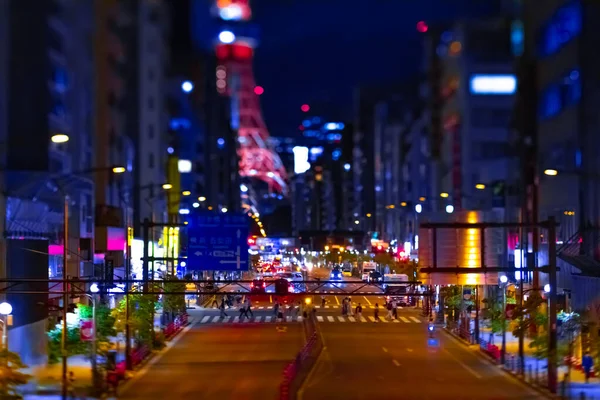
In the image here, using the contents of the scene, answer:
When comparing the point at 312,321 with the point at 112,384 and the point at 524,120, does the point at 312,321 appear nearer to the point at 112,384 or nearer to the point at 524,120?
the point at 524,120

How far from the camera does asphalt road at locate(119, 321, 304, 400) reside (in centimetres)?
3716

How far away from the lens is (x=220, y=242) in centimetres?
4081

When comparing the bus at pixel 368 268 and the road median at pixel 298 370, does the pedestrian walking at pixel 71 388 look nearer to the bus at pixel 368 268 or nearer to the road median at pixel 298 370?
the road median at pixel 298 370

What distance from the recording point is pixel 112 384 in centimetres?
3694

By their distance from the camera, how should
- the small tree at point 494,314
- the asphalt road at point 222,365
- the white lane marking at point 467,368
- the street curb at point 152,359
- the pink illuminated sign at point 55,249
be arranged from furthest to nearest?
the small tree at point 494,314 < the pink illuminated sign at point 55,249 < the white lane marking at point 467,368 < the street curb at point 152,359 < the asphalt road at point 222,365

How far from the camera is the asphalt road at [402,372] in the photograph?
36500 millimetres

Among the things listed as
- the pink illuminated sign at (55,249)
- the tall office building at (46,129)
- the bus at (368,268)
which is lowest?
the bus at (368,268)

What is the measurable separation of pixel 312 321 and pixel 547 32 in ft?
84.1

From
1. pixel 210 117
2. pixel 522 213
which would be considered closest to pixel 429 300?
pixel 522 213

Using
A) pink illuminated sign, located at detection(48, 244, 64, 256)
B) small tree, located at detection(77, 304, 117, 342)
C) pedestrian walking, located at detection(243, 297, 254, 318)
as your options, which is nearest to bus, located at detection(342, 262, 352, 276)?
pedestrian walking, located at detection(243, 297, 254, 318)

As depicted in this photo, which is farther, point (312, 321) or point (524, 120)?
point (524, 120)

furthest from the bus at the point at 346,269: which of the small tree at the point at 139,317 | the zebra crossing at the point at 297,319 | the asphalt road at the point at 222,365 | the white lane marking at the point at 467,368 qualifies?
the small tree at the point at 139,317

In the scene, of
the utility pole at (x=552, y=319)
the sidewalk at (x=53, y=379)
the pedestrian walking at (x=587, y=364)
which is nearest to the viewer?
the sidewalk at (x=53, y=379)

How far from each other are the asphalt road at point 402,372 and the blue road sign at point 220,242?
5.82 m
